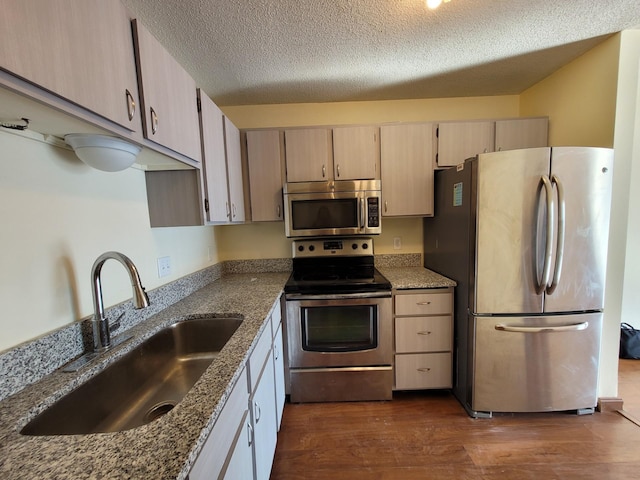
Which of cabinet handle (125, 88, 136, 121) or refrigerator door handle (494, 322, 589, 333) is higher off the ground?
cabinet handle (125, 88, 136, 121)

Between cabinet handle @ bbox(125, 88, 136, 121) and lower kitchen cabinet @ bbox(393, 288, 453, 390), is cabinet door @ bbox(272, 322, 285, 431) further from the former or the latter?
cabinet handle @ bbox(125, 88, 136, 121)

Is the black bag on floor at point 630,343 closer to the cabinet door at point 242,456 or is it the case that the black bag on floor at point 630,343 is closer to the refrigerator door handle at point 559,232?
the refrigerator door handle at point 559,232

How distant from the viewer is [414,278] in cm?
206

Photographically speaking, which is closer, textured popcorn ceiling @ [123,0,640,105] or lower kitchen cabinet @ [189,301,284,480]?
lower kitchen cabinet @ [189,301,284,480]

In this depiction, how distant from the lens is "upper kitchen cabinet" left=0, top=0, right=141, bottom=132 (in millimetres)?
538

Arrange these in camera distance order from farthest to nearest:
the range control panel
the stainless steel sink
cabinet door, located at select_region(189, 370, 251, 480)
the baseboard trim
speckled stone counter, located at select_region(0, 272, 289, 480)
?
the range control panel → the baseboard trim → the stainless steel sink → cabinet door, located at select_region(189, 370, 251, 480) → speckled stone counter, located at select_region(0, 272, 289, 480)

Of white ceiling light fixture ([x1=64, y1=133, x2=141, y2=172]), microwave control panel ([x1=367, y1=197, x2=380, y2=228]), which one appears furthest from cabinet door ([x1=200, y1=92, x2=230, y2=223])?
microwave control panel ([x1=367, y1=197, x2=380, y2=228])

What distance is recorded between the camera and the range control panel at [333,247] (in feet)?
7.57

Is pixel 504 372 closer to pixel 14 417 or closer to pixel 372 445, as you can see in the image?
pixel 372 445

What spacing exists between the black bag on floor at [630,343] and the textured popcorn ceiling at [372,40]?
2416 millimetres

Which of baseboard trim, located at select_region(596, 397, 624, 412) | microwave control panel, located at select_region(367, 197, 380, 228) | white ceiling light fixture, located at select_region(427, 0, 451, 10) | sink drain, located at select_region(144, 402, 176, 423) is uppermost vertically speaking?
white ceiling light fixture, located at select_region(427, 0, 451, 10)

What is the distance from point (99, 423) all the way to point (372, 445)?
1.44 meters

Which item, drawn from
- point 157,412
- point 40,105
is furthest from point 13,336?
point 40,105

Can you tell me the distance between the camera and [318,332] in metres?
1.95
